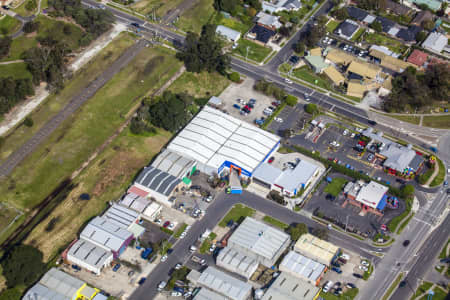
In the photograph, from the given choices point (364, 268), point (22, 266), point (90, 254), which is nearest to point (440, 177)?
point (364, 268)

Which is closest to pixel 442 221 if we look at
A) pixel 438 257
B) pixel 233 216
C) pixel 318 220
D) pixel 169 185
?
pixel 438 257

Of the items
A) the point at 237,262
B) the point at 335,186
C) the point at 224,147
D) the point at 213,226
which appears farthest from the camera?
the point at 224,147

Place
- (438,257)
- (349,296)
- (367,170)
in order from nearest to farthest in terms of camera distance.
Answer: (349,296), (438,257), (367,170)

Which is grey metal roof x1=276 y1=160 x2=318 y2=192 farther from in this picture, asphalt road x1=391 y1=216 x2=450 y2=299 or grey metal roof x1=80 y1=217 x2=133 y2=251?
grey metal roof x1=80 y1=217 x2=133 y2=251

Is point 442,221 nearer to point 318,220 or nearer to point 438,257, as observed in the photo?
point 438,257

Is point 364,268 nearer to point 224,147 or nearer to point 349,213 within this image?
point 349,213

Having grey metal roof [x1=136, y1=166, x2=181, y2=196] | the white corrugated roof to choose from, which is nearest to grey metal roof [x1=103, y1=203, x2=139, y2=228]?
grey metal roof [x1=136, y1=166, x2=181, y2=196]
